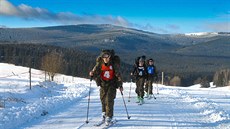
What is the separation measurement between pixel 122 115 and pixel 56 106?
3257 millimetres

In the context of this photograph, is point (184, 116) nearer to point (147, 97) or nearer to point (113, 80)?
point (113, 80)

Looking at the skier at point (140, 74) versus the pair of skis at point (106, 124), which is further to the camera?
the skier at point (140, 74)

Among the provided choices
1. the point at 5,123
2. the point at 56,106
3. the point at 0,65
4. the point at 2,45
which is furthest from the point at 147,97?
the point at 2,45

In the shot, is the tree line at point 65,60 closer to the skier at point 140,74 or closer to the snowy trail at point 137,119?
the skier at point 140,74

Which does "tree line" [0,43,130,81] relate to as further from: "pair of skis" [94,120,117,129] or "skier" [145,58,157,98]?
"pair of skis" [94,120,117,129]

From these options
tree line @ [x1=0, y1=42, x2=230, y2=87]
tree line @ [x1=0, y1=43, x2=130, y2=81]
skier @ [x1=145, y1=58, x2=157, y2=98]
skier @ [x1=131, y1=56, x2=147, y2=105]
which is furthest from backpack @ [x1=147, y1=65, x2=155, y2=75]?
tree line @ [x1=0, y1=43, x2=130, y2=81]

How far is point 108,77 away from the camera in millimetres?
12000

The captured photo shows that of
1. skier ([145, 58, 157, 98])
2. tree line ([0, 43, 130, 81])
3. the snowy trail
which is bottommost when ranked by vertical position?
the snowy trail

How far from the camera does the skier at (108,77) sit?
38.9 feet

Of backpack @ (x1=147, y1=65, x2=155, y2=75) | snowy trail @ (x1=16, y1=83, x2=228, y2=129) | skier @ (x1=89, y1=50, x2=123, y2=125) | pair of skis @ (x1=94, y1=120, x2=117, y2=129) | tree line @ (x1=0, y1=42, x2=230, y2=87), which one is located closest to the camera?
pair of skis @ (x1=94, y1=120, x2=117, y2=129)

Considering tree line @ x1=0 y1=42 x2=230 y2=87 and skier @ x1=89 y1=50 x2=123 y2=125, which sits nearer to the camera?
skier @ x1=89 y1=50 x2=123 y2=125

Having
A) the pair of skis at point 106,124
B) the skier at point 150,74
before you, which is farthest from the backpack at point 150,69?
the pair of skis at point 106,124

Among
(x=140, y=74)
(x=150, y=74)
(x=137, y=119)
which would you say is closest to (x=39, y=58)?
(x=150, y=74)

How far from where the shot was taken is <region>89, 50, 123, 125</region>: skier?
11.9 metres
